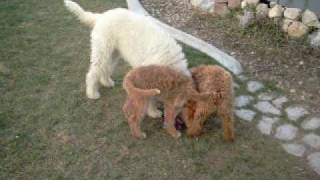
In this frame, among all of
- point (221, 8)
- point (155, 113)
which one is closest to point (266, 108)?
point (155, 113)

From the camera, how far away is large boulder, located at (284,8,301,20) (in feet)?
18.8

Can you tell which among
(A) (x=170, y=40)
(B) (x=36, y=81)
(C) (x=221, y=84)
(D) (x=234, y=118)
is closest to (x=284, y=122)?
(D) (x=234, y=118)

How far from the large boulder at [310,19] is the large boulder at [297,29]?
0.06 meters

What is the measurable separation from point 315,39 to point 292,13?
0.47m

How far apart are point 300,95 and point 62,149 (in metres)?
2.59

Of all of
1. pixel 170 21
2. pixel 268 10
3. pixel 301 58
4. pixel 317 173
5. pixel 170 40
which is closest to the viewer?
pixel 317 173

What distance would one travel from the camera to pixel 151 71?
164 inches

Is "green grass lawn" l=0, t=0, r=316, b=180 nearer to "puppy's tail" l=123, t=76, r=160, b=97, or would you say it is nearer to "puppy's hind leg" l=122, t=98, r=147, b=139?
"puppy's hind leg" l=122, t=98, r=147, b=139

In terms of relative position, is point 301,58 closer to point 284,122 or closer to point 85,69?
point 284,122

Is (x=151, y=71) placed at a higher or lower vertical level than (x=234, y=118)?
higher

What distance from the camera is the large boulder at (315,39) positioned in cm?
549

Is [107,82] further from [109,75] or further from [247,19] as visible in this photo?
[247,19]

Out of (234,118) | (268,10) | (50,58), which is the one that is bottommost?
(50,58)

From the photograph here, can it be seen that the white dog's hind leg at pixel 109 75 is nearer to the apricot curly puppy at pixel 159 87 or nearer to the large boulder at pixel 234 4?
the apricot curly puppy at pixel 159 87
